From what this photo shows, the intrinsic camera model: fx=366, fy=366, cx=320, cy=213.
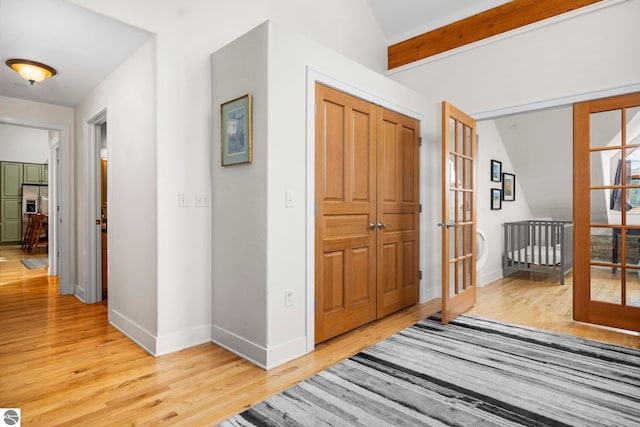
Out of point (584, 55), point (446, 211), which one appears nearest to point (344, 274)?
point (446, 211)

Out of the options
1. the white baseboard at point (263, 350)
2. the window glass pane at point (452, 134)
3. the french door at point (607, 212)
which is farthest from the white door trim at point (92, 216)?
the french door at point (607, 212)

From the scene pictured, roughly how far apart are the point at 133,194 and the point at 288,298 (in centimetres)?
153

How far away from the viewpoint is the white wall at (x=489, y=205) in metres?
4.85

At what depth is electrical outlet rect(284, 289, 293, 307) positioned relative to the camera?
2455mm

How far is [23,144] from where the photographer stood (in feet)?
29.6

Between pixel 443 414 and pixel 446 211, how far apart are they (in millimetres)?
1781

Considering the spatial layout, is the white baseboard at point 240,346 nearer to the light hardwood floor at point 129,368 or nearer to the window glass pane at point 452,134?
the light hardwood floor at point 129,368

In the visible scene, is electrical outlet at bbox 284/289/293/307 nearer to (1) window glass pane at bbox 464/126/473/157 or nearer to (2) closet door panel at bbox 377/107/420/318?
(2) closet door panel at bbox 377/107/420/318

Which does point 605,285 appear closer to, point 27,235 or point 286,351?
point 286,351

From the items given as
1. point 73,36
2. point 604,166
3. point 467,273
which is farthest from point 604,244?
point 73,36

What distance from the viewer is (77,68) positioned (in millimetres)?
3188

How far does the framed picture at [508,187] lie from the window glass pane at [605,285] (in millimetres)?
2478

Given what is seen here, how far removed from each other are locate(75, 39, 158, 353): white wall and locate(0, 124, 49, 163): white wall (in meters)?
7.15

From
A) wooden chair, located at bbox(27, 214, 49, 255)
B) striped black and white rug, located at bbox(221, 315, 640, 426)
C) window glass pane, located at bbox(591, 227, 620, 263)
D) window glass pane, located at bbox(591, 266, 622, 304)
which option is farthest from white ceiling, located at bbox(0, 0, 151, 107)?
wooden chair, located at bbox(27, 214, 49, 255)
